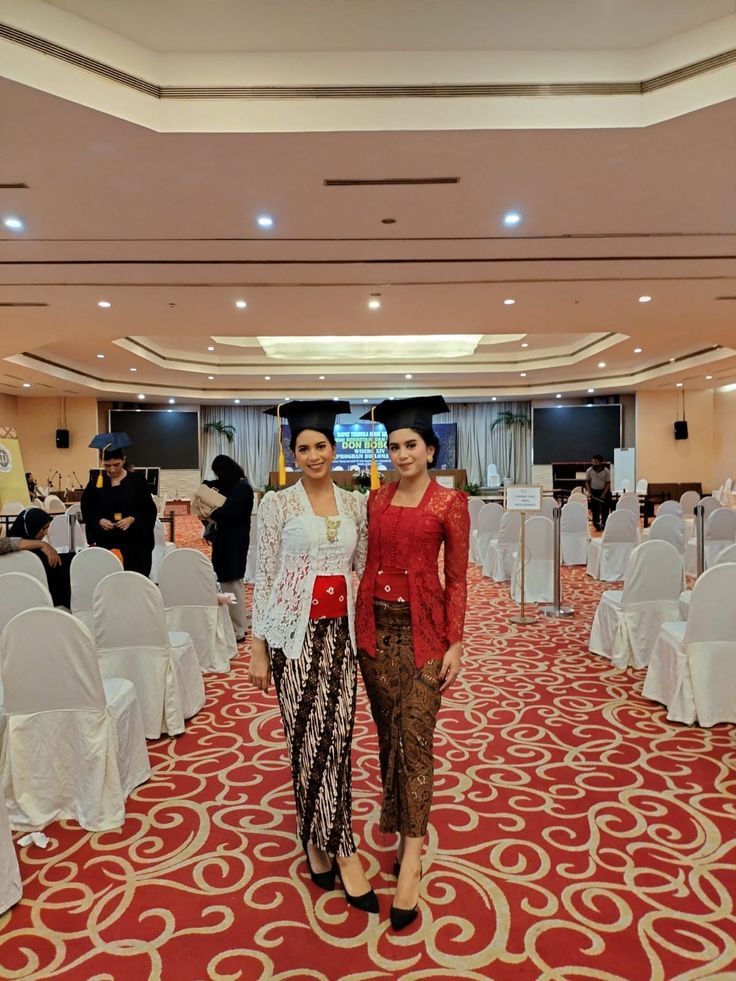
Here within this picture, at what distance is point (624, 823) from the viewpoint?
255 centimetres

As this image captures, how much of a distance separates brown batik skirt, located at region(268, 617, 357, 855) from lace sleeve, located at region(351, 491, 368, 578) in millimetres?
203

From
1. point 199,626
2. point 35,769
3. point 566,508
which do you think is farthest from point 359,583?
point 566,508

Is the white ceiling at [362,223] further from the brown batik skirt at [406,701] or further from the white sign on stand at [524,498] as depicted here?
the brown batik skirt at [406,701]

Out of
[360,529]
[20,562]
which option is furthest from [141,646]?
[360,529]

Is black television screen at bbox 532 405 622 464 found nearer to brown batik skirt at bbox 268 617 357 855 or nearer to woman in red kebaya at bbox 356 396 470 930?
woman in red kebaya at bbox 356 396 470 930

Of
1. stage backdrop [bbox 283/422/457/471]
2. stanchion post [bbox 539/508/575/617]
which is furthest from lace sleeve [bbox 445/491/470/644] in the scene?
stage backdrop [bbox 283/422/457/471]

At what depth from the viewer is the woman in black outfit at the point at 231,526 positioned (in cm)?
506

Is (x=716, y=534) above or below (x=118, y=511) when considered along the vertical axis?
below

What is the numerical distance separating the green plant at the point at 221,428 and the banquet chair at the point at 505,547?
12.6 meters

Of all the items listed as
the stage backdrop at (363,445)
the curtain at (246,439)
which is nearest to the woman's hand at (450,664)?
the stage backdrop at (363,445)

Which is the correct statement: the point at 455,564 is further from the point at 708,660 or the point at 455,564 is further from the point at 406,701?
the point at 708,660

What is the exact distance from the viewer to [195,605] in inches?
181

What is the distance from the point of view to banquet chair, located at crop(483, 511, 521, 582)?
783 cm

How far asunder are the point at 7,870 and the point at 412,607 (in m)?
1.54
